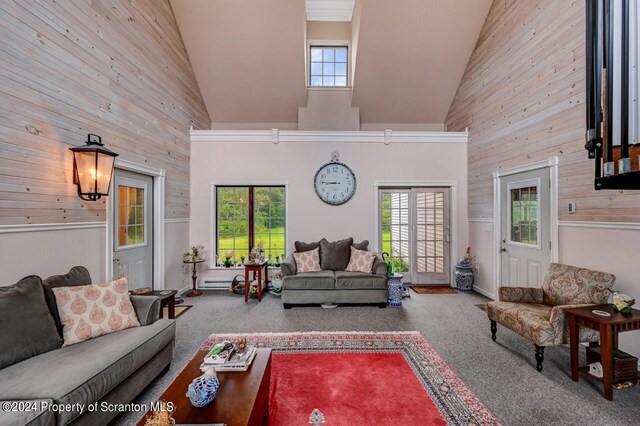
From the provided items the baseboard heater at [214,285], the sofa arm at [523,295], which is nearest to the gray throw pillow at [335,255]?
the baseboard heater at [214,285]

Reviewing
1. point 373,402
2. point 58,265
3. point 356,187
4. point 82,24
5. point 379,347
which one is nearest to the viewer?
point 373,402

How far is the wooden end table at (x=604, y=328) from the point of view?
2119mm

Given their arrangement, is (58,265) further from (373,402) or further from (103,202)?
(373,402)

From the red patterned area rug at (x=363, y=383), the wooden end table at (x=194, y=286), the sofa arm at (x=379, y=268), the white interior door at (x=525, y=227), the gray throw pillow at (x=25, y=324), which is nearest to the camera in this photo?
the gray throw pillow at (x=25, y=324)

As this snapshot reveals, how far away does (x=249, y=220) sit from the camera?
5.31m

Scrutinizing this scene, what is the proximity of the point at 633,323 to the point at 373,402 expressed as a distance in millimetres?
2118

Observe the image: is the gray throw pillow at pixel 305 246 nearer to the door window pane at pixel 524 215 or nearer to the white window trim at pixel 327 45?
the door window pane at pixel 524 215

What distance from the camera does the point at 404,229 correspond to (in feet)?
17.7

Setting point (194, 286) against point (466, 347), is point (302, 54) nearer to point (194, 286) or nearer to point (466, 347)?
point (194, 286)

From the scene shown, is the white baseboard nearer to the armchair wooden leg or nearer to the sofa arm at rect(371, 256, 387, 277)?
the sofa arm at rect(371, 256, 387, 277)

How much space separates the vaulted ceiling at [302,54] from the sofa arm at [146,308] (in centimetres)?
423

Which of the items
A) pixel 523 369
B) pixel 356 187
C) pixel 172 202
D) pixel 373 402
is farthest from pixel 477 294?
pixel 172 202

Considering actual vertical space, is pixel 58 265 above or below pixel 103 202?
below

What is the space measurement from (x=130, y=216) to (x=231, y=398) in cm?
309
